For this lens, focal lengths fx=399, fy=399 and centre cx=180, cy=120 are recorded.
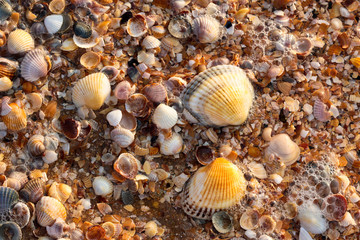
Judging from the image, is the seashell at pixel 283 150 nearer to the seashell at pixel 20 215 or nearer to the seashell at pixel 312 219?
the seashell at pixel 312 219

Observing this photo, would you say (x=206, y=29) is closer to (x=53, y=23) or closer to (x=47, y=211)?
(x=53, y=23)

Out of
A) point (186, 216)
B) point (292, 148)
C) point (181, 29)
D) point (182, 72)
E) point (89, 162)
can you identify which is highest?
point (181, 29)

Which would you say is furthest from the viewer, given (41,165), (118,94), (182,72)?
(182,72)

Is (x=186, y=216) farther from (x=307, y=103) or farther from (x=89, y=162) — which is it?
(x=307, y=103)

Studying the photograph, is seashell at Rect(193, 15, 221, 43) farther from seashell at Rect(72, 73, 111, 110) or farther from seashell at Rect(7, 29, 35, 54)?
seashell at Rect(7, 29, 35, 54)

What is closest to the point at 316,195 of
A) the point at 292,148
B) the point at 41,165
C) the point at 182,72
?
the point at 292,148

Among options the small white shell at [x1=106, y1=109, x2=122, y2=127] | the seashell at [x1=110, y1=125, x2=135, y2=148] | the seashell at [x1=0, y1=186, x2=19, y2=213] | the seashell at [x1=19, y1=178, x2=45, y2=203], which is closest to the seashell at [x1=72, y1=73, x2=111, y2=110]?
the small white shell at [x1=106, y1=109, x2=122, y2=127]
